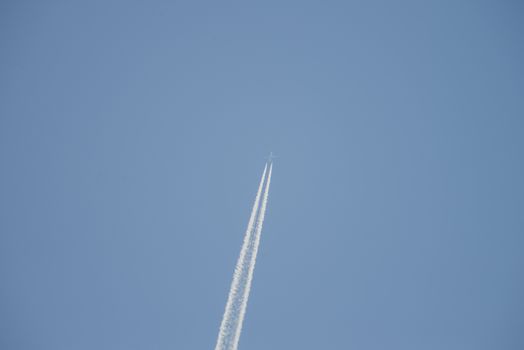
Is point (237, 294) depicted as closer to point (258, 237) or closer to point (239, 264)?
point (239, 264)

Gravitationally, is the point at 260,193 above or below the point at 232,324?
above

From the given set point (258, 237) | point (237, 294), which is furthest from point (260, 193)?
point (237, 294)

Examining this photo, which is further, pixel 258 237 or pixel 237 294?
pixel 258 237

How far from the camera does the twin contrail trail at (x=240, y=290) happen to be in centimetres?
5728

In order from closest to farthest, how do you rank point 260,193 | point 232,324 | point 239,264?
point 232,324 < point 239,264 < point 260,193

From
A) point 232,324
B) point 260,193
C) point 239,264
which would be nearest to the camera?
point 232,324

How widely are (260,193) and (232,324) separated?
53.7ft

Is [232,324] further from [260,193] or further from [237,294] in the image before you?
[260,193]

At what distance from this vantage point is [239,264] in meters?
62.1

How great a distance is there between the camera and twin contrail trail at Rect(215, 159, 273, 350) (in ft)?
188

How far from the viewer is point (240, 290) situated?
60.1 m

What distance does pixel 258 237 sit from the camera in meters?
65.6

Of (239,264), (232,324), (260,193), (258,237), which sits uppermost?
(260,193)

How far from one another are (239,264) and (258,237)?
435cm
